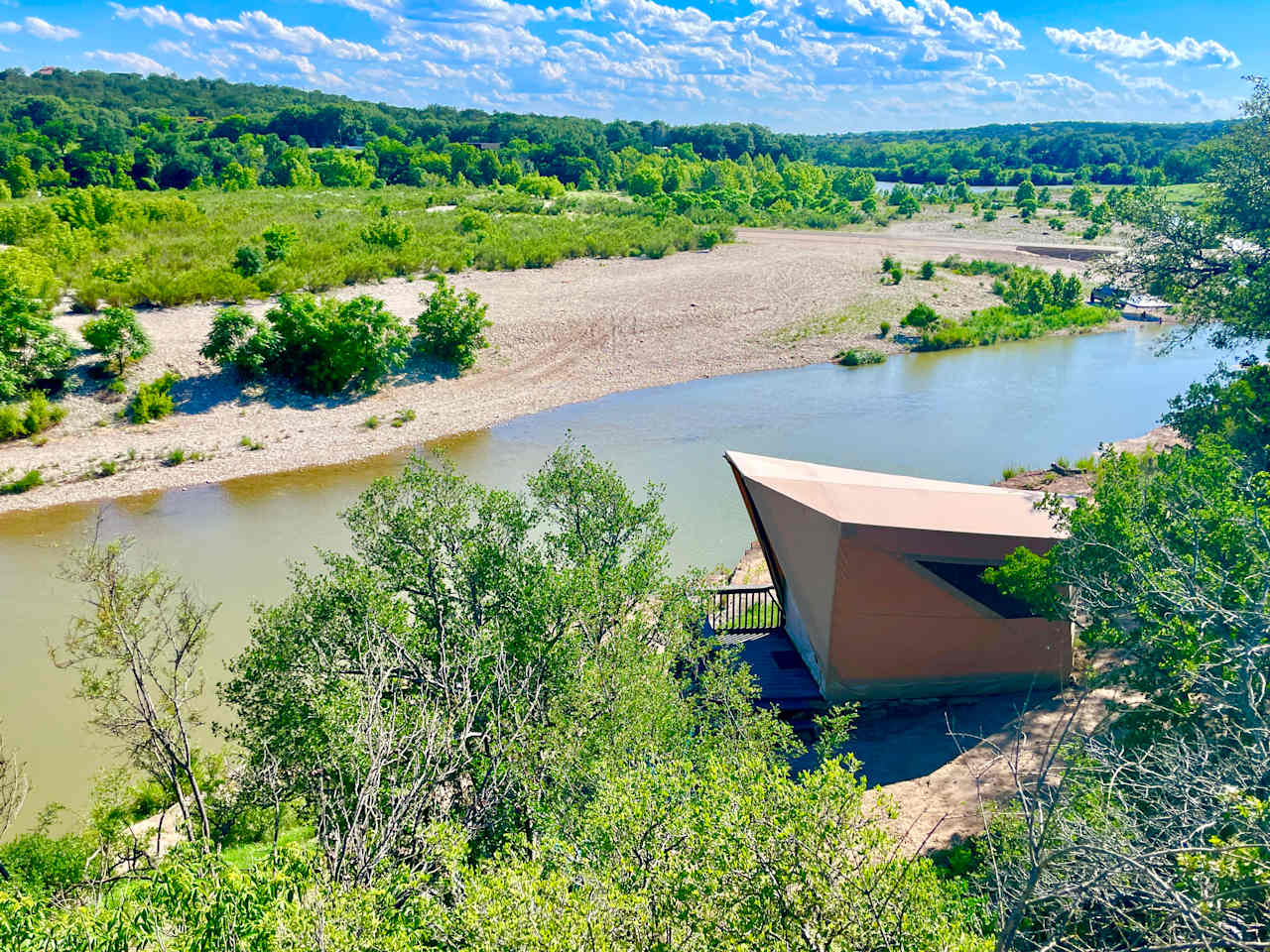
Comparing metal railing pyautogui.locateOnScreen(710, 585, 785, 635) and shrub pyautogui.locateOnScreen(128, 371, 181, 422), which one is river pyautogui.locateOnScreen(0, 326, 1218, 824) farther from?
shrub pyautogui.locateOnScreen(128, 371, 181, 422)

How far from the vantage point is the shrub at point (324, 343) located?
2738cm

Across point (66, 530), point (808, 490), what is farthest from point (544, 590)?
point (66, 530)

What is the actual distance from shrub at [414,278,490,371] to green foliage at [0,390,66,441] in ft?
36.9

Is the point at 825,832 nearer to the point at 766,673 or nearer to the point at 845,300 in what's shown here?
the point at 766,673

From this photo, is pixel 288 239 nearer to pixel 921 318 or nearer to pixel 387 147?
pixel 921 318

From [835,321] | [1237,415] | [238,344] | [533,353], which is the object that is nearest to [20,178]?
[238,344]

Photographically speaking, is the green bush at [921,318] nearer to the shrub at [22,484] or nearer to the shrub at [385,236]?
the shrub at [385,236]

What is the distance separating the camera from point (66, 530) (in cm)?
1994

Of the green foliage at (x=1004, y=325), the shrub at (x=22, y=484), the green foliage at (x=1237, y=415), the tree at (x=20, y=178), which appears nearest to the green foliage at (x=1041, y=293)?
the green foliage at (x=1004, y=325)

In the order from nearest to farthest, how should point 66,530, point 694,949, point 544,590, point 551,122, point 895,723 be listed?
point 694,949, point 544,590, point 895,723, point 66,530, point 551,122

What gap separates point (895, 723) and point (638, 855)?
720 cm

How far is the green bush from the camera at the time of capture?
37.6 m

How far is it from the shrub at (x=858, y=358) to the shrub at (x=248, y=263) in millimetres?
23398

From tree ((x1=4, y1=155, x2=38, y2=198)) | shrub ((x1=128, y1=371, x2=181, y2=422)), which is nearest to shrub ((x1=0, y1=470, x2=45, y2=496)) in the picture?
shrub ((x1=128, y1=371, x2=181, y2=422))
